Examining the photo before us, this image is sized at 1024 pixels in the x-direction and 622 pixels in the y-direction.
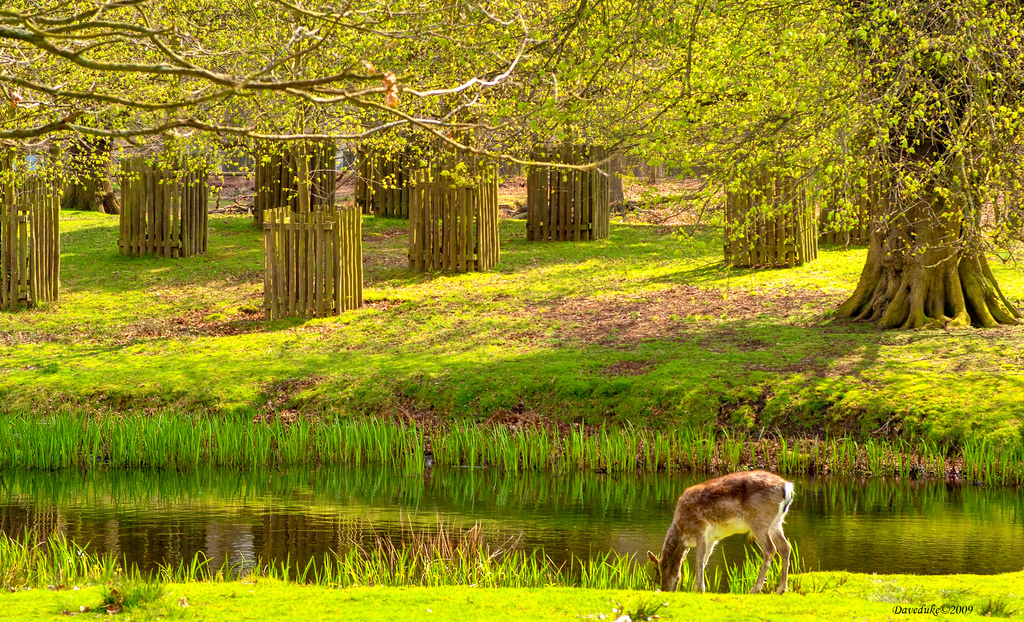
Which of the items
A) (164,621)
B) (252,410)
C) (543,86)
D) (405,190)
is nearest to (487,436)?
(252,410)

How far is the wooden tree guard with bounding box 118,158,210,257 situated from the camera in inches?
1003

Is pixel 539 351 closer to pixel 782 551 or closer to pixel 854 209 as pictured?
pixel 854 209

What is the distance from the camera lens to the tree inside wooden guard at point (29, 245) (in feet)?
70.7

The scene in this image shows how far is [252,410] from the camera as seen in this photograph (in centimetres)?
1608

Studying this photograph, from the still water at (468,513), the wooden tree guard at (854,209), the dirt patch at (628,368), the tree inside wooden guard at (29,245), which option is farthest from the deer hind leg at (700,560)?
the tree inside wooden guard at (29,245)

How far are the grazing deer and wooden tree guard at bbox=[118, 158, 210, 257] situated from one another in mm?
19015

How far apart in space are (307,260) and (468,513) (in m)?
9.87

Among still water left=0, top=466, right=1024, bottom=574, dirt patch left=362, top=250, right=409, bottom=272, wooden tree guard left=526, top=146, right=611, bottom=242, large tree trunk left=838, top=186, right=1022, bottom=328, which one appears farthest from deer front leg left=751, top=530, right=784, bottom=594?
wooden tree guard left=526, top=146, right=611, bottom=242

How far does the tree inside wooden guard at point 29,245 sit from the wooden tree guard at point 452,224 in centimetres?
738

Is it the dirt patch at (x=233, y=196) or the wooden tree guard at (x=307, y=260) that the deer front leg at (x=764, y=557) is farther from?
the dirt patch at (x=233, y=196)

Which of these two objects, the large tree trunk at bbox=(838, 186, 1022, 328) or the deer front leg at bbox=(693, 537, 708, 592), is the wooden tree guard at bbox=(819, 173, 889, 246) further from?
the deer front leg at bbox=(693, 537, 708, 592)

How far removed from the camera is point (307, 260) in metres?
20.8

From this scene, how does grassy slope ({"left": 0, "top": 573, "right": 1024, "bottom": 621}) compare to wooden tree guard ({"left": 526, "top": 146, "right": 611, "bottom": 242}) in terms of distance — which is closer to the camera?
grassy slope ({"left": 0, "top": 573, "right": 1024, "bottom": 621})

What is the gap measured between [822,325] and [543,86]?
6.59 m
